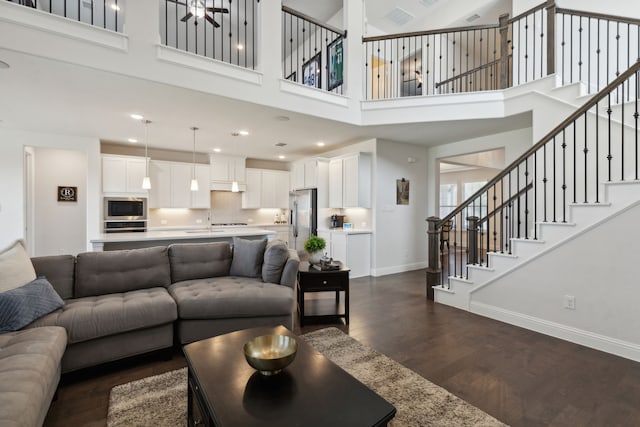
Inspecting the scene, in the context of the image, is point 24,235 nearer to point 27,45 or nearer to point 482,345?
point 27,45

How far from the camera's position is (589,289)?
2758mm

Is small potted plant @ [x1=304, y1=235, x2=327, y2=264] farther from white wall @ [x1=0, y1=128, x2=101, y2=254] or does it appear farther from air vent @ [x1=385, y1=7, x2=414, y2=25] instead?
air vent @ [x1=385, y1=7, x2=414, y2=25]

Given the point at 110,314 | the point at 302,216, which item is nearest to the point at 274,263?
the point at 110,314

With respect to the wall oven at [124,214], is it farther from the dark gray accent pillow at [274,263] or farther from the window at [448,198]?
the window at [448,198]

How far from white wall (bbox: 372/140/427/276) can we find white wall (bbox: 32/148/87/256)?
20.3ft

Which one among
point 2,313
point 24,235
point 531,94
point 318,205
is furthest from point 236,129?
point 531,94

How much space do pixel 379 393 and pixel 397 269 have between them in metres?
4.22

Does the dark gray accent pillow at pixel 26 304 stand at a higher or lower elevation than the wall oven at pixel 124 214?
lower

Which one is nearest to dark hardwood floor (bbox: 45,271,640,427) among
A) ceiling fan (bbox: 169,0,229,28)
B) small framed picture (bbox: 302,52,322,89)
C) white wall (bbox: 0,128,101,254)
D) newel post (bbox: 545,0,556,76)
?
newel post (bbox: 545,0,556,76)

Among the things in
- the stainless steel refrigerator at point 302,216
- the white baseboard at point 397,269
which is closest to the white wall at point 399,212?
the white baseboard at point 397,269

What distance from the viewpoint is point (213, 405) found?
4.03 ft

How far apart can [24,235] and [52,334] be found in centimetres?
486

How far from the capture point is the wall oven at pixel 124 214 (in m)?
6.03

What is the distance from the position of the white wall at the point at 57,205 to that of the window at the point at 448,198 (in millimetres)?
10595
